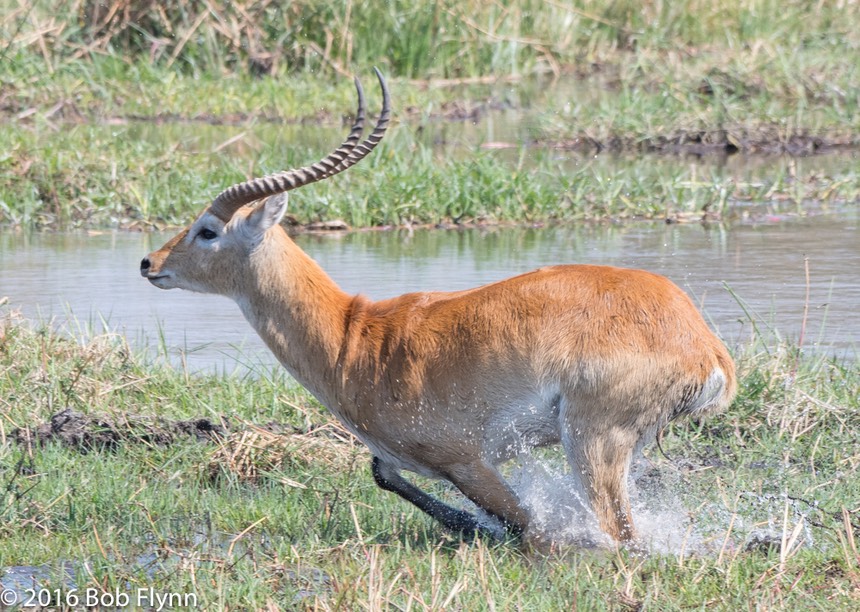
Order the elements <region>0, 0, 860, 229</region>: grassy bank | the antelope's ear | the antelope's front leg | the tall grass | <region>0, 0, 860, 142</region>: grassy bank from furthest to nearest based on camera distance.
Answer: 1. the tall grass
2. <region>0, 0, 860, 142</region>: grassy bank
3. <region>0, 0, 860, 229</region>: grassy bank
4. the antelope's ear
5. the antelope's front leg

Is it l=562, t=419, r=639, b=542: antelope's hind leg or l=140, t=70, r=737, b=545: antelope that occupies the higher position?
l=140, t=70, r=737, b=545: antelope

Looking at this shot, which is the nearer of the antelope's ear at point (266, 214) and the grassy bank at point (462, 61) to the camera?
the antelope's ear at point (266, 214)

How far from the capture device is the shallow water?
23.2 feet

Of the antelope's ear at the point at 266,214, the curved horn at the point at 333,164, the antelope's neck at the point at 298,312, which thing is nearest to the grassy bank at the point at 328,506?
the antelope's neck at the point at 298,312

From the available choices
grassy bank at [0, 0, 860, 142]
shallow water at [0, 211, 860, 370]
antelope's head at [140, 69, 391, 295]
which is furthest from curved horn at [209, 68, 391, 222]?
grassy bank at [0, 0, 860, 142]

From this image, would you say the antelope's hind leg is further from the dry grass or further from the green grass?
the green grass

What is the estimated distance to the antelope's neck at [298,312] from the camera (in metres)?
4.88

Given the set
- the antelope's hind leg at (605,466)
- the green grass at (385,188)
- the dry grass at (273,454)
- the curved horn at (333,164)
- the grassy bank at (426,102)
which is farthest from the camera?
the grassy bank at (426,102)

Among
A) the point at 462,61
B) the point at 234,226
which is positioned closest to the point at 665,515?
the point at 234,226

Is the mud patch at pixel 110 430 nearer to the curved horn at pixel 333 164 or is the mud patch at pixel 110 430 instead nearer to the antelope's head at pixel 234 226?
the antelope's head at pixel 234 226

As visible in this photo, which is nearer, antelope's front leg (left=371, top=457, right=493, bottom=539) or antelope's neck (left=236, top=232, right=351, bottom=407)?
antelope's front leg (left=371, top=457, right=493, bottom=539)

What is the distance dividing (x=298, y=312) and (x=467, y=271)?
10.7 ft

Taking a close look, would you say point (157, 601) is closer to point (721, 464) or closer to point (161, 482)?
point (161, 482)

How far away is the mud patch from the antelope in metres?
0.72
